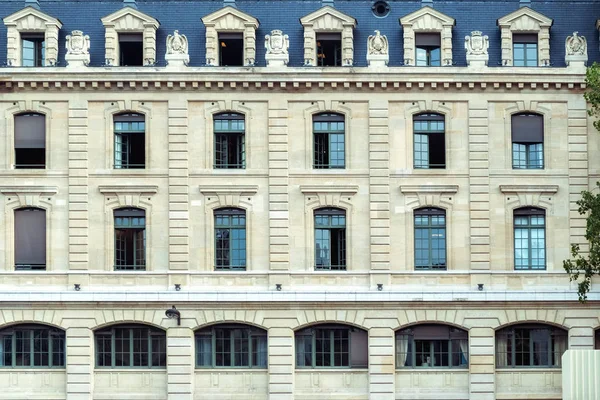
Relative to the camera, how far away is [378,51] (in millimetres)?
50531

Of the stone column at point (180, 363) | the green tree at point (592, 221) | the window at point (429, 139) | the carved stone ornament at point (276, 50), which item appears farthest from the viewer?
the window at point (429, 139)

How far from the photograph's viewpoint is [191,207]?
50438 mm

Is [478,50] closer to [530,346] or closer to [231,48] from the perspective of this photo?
[231,48]

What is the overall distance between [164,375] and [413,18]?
15556mm

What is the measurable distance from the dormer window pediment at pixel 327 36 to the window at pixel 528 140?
6.44 metres

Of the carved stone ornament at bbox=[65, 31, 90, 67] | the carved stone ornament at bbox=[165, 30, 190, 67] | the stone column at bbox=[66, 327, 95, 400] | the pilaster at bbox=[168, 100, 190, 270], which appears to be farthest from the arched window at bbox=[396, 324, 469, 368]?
the carved stone ornament at bbox=[65, 31, 90, 67]

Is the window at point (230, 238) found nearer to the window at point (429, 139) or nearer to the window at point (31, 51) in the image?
the window at point (429, 139)

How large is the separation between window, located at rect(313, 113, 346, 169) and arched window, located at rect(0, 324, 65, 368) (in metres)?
11.2

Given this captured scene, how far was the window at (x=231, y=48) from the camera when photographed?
168ft

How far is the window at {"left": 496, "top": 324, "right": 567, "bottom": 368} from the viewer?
50.4 meters

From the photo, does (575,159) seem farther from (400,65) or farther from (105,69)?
(105,69)

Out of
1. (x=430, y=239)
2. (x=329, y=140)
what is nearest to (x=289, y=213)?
(x=329, y=140)

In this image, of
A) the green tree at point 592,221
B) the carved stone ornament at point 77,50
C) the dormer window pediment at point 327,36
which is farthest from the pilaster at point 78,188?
the green tree at point 592,221

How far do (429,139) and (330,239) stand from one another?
5.08 m
